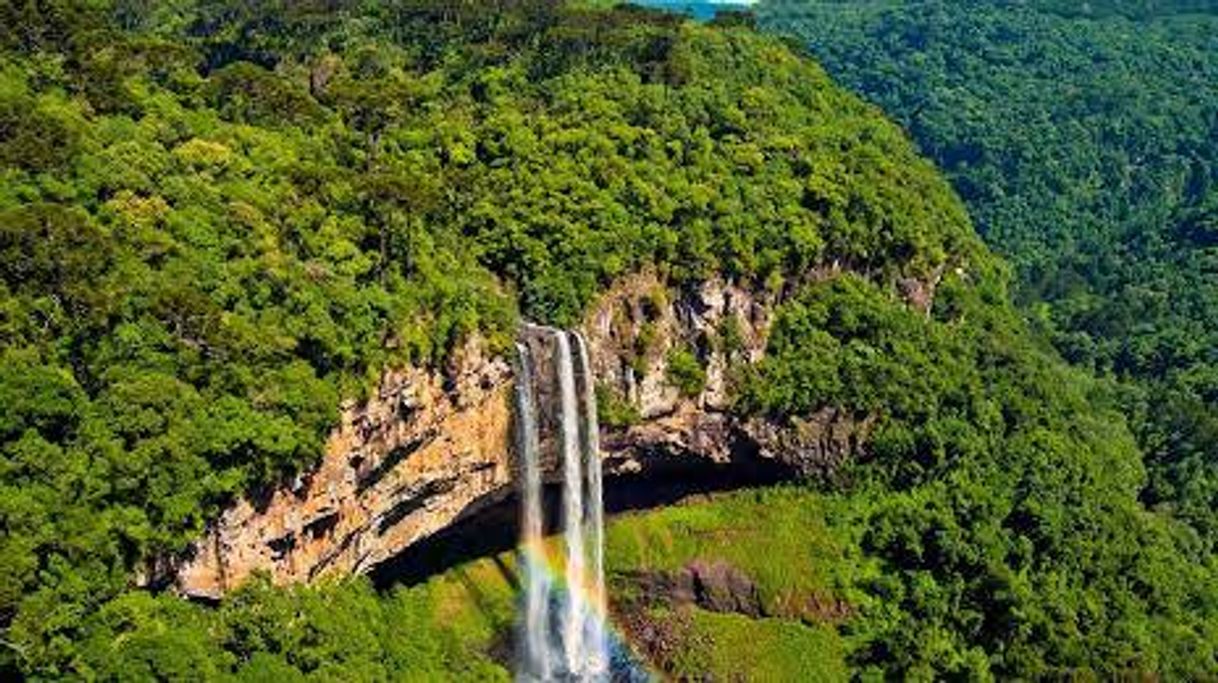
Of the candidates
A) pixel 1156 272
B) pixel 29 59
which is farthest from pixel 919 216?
pixel 1156 272

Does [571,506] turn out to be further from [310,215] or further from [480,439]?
[310,215]

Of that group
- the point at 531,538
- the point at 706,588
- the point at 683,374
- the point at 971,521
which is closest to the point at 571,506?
the point at 531,538

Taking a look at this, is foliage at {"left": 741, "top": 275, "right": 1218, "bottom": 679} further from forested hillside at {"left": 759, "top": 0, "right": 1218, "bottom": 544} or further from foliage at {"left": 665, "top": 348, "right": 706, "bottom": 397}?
forested hillside at {"left": 759, "top": 0, "right": 1218, "bottom": 544}

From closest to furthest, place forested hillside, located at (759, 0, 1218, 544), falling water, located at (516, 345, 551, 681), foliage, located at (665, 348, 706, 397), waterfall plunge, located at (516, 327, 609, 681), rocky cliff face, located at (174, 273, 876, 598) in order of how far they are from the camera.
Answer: rocky cliff face, located at (174, 273, 876, 598) < falling water, located at (516, 345, 551, 681) < waterfall plunge, located at (516, 327, 609, 681) < foliage, located at (665, 348, 706, 397) < forested hillside, located at (759, 0, 1218, 544)

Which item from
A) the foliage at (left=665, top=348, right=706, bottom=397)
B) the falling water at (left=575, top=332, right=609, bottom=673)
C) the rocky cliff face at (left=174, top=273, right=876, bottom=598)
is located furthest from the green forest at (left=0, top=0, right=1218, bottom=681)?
the foliage at (left=665, top=348, right=706, bottom=397)

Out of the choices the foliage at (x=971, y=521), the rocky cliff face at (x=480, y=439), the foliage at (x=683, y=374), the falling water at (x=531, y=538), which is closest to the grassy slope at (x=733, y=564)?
the falling water at (x=531, y=538)
